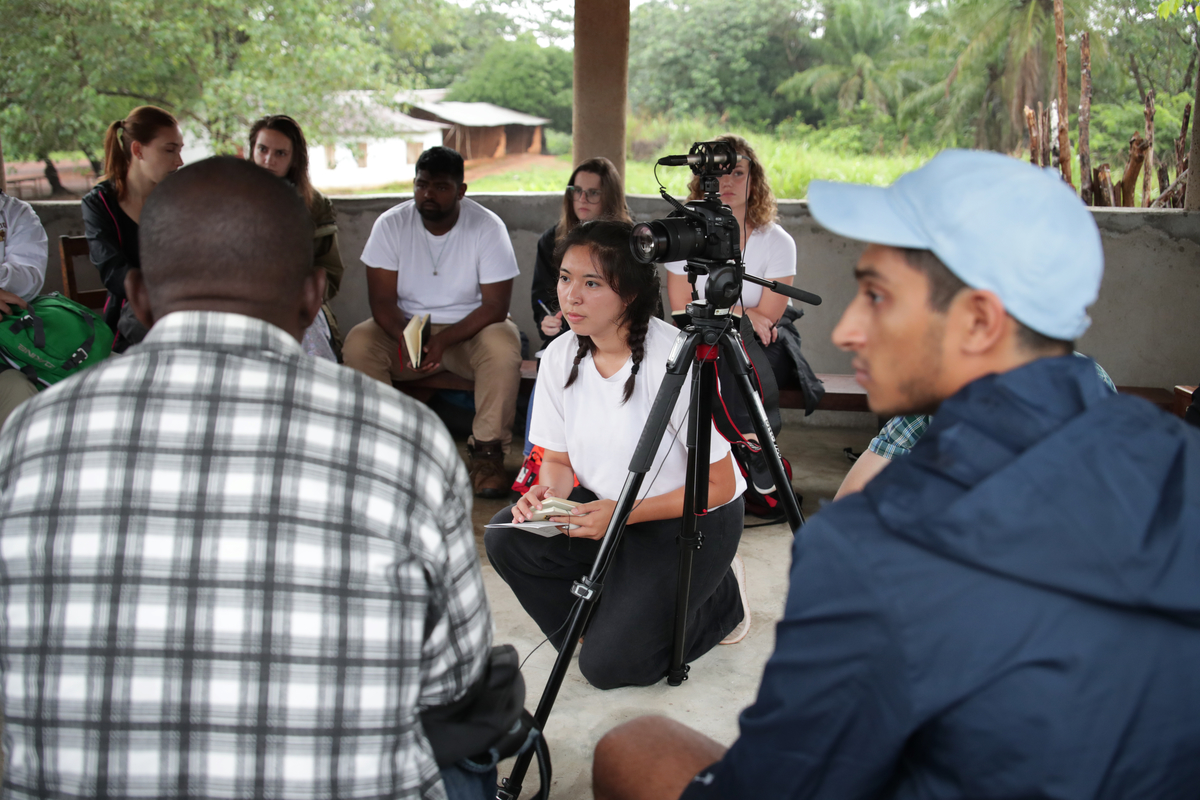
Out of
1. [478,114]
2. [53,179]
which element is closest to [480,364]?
[53,179]

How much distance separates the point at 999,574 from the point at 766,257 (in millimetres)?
3154

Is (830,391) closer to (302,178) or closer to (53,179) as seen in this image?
(302,178)

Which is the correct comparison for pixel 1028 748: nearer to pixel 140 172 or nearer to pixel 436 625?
pixel 436 625

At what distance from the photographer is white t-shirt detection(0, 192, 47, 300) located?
356 cm

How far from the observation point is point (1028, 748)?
816 mm

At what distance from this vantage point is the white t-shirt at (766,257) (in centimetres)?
385

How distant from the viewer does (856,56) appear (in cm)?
2362

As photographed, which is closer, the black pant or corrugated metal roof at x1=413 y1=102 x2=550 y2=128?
the black pant

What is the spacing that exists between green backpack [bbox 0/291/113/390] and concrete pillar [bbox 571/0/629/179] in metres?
2.60

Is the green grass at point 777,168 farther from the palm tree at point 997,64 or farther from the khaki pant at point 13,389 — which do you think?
the khaki pant at point 13,389

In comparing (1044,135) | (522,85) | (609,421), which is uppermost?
(522,85)

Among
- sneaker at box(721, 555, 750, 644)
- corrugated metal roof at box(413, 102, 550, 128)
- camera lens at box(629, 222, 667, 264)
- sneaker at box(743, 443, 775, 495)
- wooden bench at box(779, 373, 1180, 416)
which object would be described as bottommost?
sneaker at box(721, 555, 750, 644)

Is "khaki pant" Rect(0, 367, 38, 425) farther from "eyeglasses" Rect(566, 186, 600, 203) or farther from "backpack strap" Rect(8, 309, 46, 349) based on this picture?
"eyeglasses" Rect(566, 186, 600, 203)

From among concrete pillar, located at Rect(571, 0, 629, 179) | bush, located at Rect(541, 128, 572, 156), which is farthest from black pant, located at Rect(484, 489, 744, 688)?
bush, located at Rect(541, 128, 572, 156)
